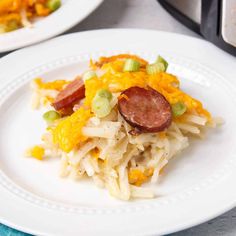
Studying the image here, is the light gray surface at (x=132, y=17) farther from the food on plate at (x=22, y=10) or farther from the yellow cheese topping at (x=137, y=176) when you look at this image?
the yellow cheese topping at (x=137, y=176)

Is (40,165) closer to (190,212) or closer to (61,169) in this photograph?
(61,169)

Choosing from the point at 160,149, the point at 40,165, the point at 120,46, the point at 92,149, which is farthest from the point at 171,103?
the point at 120,46

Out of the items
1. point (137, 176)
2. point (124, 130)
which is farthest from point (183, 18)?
point (137, 176)

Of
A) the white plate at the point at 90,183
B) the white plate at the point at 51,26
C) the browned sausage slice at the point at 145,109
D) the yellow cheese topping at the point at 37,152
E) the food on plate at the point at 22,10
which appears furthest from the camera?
the food on plate at the point at 22,10

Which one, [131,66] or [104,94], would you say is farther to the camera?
[131,66]

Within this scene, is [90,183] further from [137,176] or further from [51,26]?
[51,26]

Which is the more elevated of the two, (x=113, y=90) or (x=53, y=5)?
(x=113, y=90)

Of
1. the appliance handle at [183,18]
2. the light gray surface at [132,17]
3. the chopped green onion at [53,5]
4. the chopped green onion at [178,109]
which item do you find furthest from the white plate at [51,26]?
the chopped green onion at [178,109]

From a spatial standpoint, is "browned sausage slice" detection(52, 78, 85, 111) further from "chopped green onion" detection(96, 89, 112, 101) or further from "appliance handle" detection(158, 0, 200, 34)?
"appliance handle" detection(158, 0, 200, 34)
